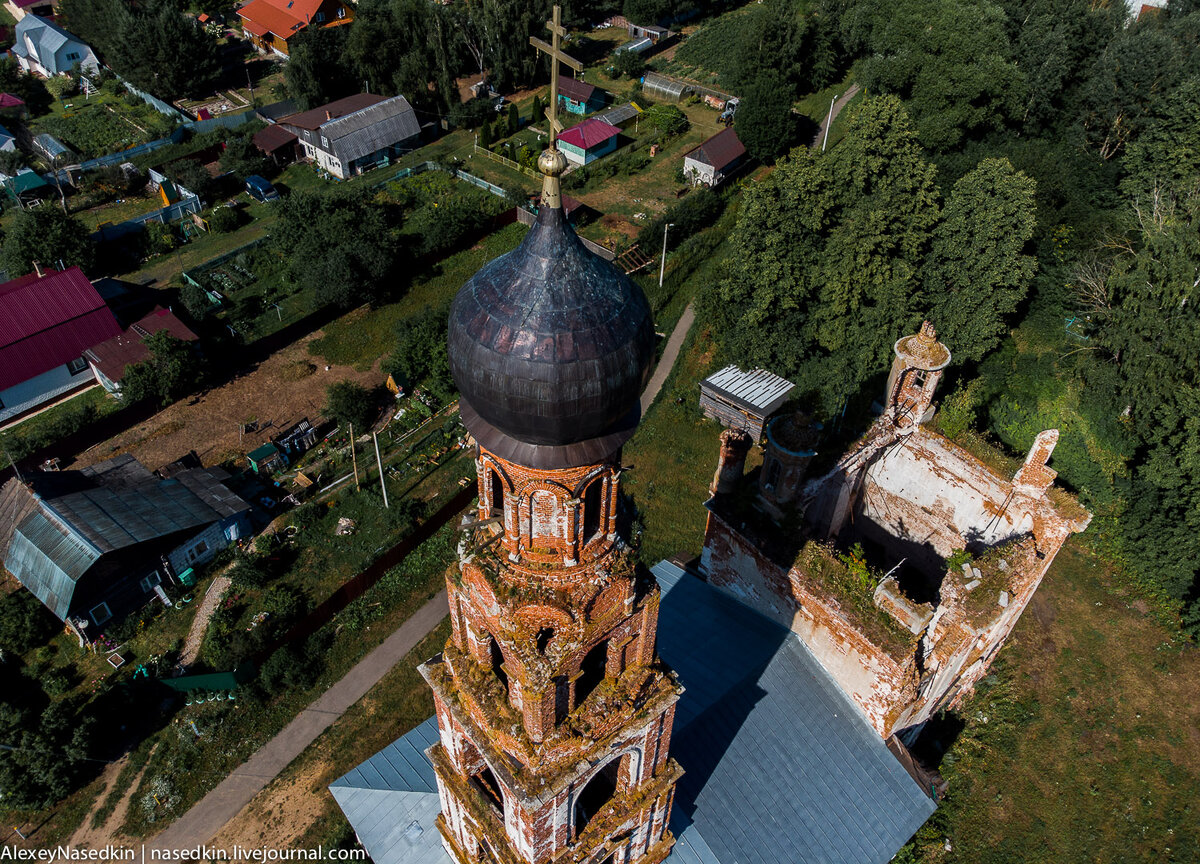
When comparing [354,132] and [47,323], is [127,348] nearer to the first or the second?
[47,323]

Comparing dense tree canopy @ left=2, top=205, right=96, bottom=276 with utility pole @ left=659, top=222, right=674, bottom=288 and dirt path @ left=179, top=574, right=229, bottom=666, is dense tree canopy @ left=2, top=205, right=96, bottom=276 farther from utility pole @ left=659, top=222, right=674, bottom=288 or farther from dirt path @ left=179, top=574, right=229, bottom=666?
utility pole @ left=659, top=222, right=674, bottom=288

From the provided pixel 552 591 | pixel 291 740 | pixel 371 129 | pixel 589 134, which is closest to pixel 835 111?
pixel 589 134

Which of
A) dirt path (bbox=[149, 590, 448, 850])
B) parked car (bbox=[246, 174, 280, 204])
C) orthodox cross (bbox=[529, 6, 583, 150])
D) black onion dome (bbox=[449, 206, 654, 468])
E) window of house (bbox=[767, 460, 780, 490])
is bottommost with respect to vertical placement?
dirt path (bbox=[149, 590, 448, 850])

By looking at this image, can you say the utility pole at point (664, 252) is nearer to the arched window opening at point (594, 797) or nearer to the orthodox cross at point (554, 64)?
the arched window opening at point (594, 797)

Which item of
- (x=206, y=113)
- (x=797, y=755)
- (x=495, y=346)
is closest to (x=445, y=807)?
(x=797, y=755)

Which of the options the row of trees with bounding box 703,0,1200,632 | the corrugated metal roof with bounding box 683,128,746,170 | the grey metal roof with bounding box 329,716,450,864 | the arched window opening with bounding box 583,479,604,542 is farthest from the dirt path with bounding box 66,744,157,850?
the corrugated metal roof with bounding box 683,128,746,170

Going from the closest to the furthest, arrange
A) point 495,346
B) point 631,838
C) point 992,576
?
1. point 495,346
2. point 631,838
3. point 992,576

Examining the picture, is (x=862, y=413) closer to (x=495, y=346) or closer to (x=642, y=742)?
(x=642, y=742)
